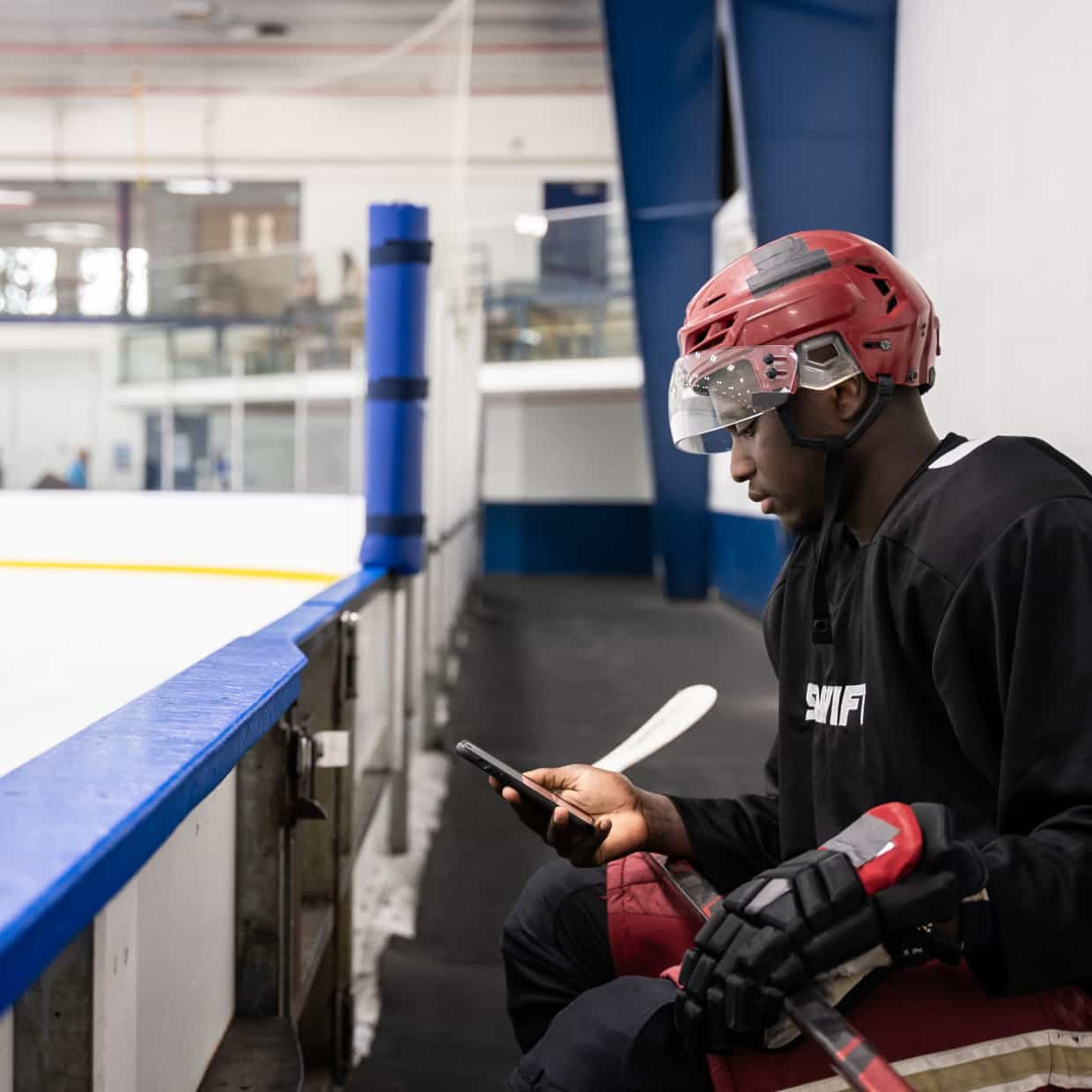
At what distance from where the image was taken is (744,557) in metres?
8.35

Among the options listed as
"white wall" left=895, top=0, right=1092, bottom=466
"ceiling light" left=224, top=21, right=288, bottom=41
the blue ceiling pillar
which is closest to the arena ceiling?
"ceiling light" left=224, top=21, right=288, bottom=41

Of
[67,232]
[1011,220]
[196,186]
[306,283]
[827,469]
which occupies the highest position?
[196,186]

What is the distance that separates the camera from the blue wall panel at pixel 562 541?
1295 centimetres

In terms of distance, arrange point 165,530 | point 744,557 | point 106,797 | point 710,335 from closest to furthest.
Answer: point 106,797
point 710,335
point 165,530
point 744,557

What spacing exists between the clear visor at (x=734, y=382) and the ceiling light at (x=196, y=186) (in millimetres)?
12128

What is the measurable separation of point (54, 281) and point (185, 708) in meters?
11.2

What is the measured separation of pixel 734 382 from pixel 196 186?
1231 centimetres

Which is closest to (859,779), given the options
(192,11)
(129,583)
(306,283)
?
(129,583)

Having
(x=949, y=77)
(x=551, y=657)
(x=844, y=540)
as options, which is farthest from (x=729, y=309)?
(x=551, y=657)

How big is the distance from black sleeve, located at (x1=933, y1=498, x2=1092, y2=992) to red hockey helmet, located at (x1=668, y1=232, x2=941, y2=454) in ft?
0.87

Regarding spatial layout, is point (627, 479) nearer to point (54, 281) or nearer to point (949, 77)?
point (54, 281)

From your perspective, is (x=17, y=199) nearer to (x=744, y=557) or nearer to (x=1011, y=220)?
(x=744, y=557)

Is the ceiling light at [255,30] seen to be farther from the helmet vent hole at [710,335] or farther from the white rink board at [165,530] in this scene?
the helmet vent hole at [710,335]

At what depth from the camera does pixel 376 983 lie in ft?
7.39
